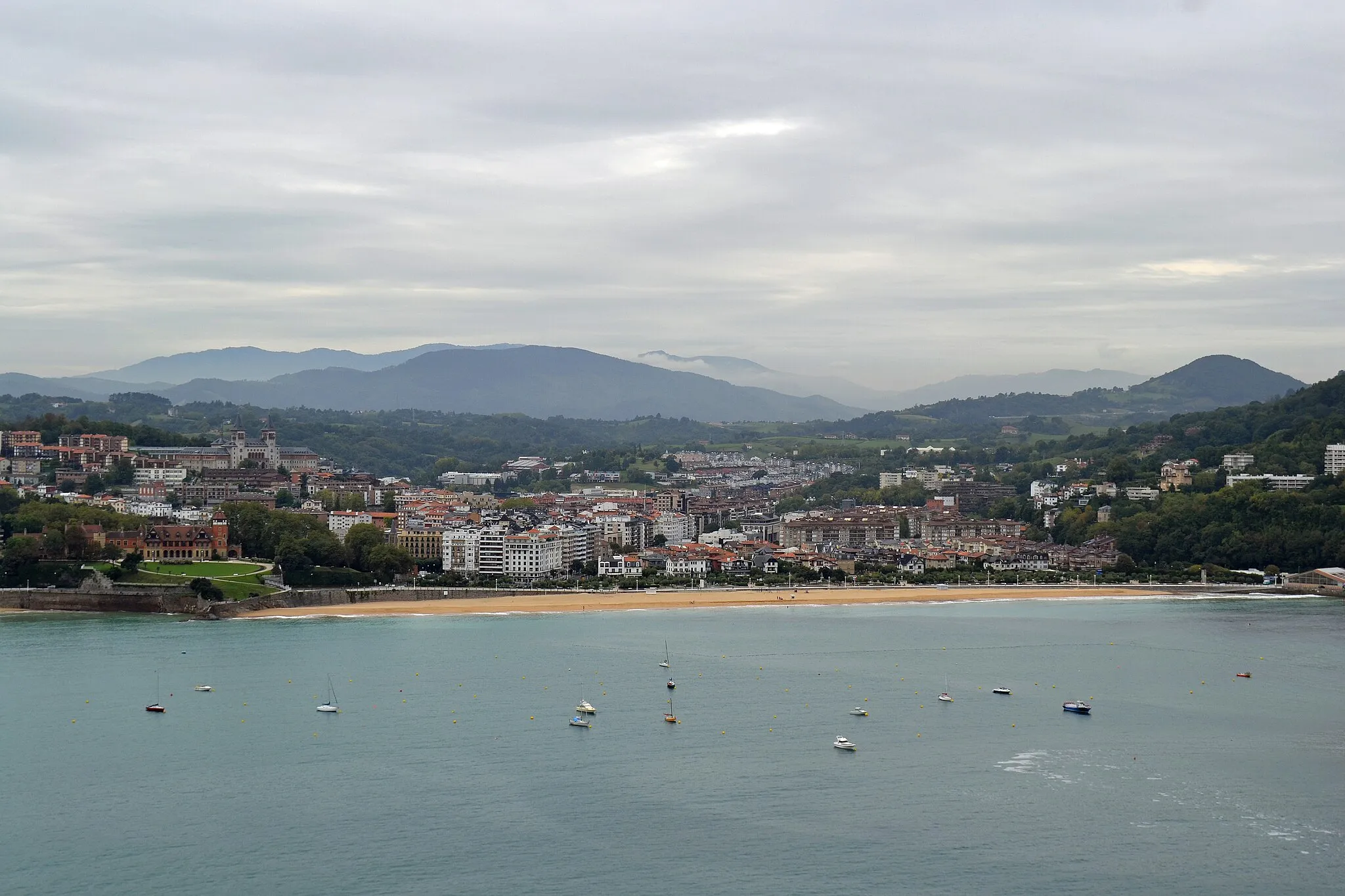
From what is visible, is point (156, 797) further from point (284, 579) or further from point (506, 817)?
point (284, 579)

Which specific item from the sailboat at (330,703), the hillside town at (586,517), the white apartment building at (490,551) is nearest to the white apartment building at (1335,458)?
the hillside town at (586,517)

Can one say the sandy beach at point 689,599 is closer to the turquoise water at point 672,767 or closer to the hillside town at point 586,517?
the hillside town at point 586,517

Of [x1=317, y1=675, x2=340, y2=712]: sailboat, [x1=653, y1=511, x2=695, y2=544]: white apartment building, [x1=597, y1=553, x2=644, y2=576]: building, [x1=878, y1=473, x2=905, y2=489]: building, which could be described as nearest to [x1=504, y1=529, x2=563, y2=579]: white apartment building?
[x1=597, y1=553, x2=644, y2=576]: building

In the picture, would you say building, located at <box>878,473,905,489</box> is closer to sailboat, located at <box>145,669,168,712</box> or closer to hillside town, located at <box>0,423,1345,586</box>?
hillside town, located at <box>0,423,1345,586</box>

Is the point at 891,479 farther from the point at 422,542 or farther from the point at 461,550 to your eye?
the point at 461,550

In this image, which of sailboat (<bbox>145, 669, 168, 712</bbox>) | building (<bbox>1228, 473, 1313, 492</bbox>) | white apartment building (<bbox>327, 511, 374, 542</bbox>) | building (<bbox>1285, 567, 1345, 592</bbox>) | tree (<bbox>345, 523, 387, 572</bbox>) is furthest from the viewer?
building (<bbox>1228, 473, 1313, 492</bbox>)

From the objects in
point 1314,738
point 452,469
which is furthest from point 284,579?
point 452,469
